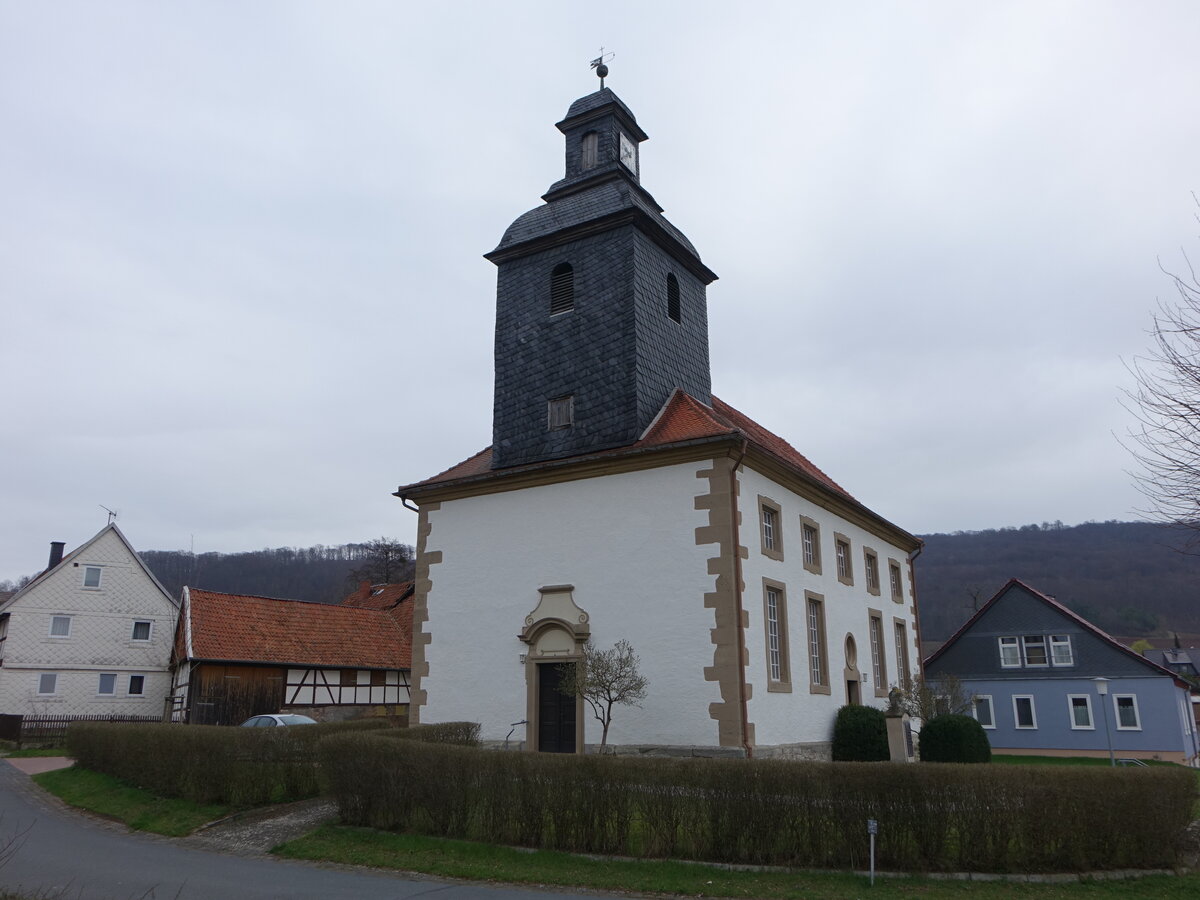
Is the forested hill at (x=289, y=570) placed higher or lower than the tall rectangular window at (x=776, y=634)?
higher

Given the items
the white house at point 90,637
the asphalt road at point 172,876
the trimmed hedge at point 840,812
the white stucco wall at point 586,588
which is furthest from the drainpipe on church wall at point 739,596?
the white house at point 90,637

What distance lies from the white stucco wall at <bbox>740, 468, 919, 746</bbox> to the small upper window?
4.12 metres

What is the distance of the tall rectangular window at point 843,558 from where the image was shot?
71.7 ft

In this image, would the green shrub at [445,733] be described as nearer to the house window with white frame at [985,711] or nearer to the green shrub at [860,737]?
the green shrub at [860,737]

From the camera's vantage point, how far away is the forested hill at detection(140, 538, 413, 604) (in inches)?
2349

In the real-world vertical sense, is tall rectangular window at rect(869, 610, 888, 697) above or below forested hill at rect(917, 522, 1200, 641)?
below

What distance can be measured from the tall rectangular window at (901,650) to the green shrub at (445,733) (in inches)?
486

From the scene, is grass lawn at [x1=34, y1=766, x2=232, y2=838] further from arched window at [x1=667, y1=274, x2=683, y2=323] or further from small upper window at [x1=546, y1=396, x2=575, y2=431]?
arched window at [x1=667, y1=274, x2=683, y2=323]

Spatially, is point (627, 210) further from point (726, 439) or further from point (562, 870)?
point (562, 870)

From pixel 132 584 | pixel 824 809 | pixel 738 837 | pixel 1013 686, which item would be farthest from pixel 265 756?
pixel 1013 686

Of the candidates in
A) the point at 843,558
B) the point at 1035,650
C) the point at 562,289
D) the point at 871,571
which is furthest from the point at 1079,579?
the point at 562,289

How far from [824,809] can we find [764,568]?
300 inches

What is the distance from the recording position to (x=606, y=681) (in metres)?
15.7

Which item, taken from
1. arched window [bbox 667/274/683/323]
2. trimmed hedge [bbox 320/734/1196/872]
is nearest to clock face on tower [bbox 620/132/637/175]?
arched window [bbox 667/274/683/323]
